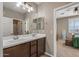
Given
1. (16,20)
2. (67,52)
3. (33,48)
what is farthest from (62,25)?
(16,20)

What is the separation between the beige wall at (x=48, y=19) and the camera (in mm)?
3214

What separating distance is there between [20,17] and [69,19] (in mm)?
6080

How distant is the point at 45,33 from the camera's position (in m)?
3.52

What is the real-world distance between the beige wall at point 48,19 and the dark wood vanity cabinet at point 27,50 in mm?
261

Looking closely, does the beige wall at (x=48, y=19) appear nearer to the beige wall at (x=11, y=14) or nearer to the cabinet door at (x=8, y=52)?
the beige wall at (x=11, y=14)

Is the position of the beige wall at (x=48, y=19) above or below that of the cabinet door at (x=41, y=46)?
above

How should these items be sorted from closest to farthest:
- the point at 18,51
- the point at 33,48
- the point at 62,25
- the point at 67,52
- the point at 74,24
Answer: the point at 18,51 < the point at 33,48 < the point at 67,52 < the point at 74,24 < the point at 62,25

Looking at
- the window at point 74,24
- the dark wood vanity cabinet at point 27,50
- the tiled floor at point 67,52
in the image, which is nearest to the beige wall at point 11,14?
the dark wood vanity cabinet at point 27,50

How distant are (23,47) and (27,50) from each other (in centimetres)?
25

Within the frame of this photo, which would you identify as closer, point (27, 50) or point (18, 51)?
point (18, 51)

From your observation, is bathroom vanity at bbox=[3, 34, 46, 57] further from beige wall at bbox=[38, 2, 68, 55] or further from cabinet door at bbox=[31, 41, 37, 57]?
beige wall at bbox=[38, 2, 68, 55]

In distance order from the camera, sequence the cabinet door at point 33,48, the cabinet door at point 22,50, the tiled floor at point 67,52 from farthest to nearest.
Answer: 1. the tiled floor at point 67,52
2. the cabinet door at point 33,48
3. the cabinet door at point 22,50

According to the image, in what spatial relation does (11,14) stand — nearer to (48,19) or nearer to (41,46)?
(48,19)

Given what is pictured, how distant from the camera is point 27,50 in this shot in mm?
2490
